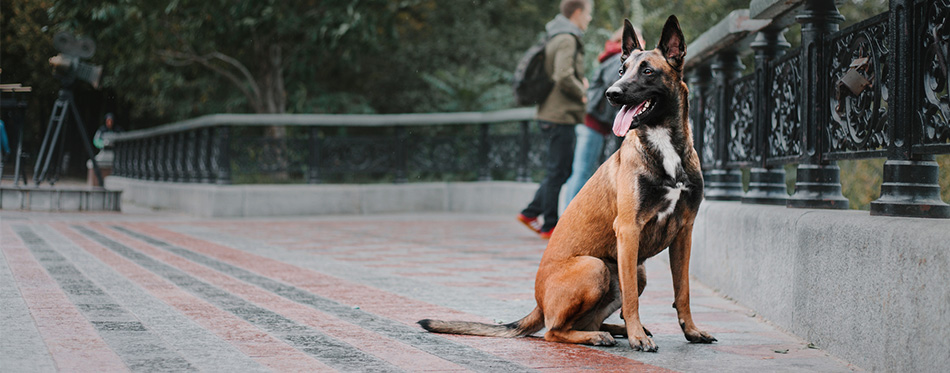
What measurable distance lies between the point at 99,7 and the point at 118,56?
142 inches

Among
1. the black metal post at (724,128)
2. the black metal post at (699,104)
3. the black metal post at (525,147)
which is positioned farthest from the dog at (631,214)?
the black metal post at (525,147)

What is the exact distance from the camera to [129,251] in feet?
26.8

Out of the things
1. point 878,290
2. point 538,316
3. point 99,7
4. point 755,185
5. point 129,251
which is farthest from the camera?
point 99,7

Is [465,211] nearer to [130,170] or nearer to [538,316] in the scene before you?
[130,170]

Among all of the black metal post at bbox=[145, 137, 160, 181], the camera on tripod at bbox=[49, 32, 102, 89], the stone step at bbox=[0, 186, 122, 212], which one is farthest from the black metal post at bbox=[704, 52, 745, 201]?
the black metal post at bbox=[145, 137, 160, 181]

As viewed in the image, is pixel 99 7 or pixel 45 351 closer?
pixel 45 351

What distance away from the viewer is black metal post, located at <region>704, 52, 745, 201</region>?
6.75 m

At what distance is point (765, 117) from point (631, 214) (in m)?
2.09

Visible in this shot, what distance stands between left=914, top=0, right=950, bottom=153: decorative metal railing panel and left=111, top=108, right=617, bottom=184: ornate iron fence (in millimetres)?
9790

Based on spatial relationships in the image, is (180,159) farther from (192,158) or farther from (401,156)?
(401,156)

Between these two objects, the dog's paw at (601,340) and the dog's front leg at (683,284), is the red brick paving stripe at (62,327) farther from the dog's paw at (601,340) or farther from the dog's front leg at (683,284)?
the dog's front leg at (683,284)

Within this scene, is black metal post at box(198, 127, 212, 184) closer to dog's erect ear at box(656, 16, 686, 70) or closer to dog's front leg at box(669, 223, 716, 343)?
dog's front leg at box(669, 223, 716, 343)

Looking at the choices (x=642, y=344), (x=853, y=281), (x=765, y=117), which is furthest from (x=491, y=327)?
(x=765, y=117)

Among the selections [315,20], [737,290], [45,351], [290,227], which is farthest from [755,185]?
[315,20]
